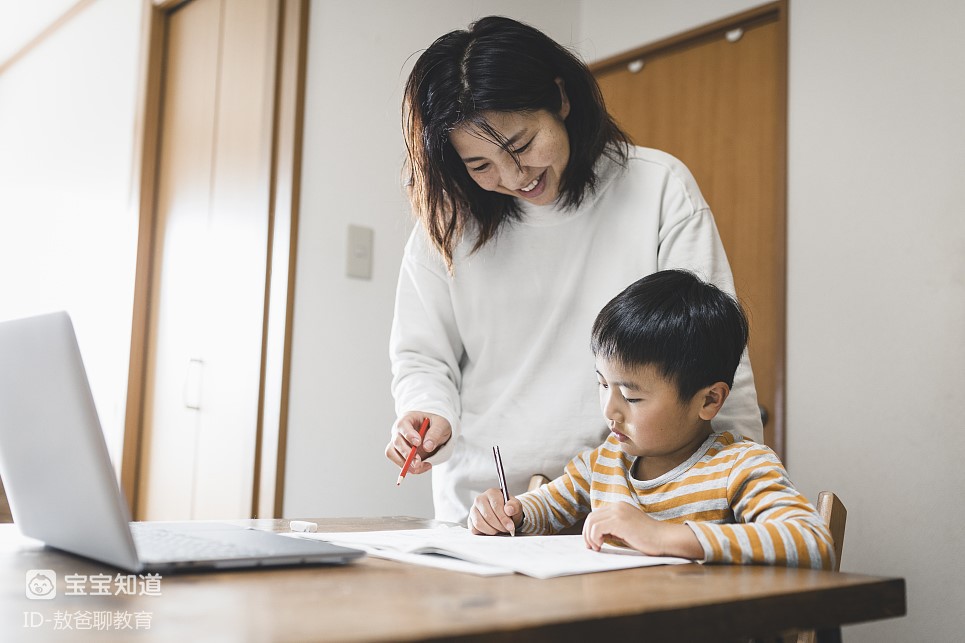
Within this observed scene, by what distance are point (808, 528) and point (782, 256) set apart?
1640 mm

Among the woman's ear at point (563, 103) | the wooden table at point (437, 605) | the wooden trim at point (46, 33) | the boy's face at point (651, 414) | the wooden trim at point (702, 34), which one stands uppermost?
the wooden trim at point (46, 33)

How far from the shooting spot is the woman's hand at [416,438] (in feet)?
4.02

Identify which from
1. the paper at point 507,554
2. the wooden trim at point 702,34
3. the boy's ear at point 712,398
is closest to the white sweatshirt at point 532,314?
the boy's ear at point 712,398

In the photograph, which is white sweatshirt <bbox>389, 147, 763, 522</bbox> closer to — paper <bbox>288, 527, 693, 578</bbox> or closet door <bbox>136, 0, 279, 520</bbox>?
paper <bbox>288, 527, 693, 578</bbox>

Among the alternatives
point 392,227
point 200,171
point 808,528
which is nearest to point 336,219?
point 392,227

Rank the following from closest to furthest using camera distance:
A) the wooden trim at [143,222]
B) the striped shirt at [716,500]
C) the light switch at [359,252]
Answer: the striped shirt at [716,500] < the light switch at [359,252] < the wooden trim at [143,222]

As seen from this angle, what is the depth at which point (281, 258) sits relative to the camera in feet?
7.18

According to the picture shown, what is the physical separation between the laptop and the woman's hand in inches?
15.8

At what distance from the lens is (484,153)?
128cm

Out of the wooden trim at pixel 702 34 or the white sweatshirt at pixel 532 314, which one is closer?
the white sweatshirt at pixel 532 314

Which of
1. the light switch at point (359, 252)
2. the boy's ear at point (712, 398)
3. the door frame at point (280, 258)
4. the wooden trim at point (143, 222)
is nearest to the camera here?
the boy's ear at point (712, 398)

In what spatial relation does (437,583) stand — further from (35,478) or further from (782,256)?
(782,256)

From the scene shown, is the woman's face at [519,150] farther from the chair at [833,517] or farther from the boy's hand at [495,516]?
the chair at [833,517]

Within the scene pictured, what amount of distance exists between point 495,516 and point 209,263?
1.65m
